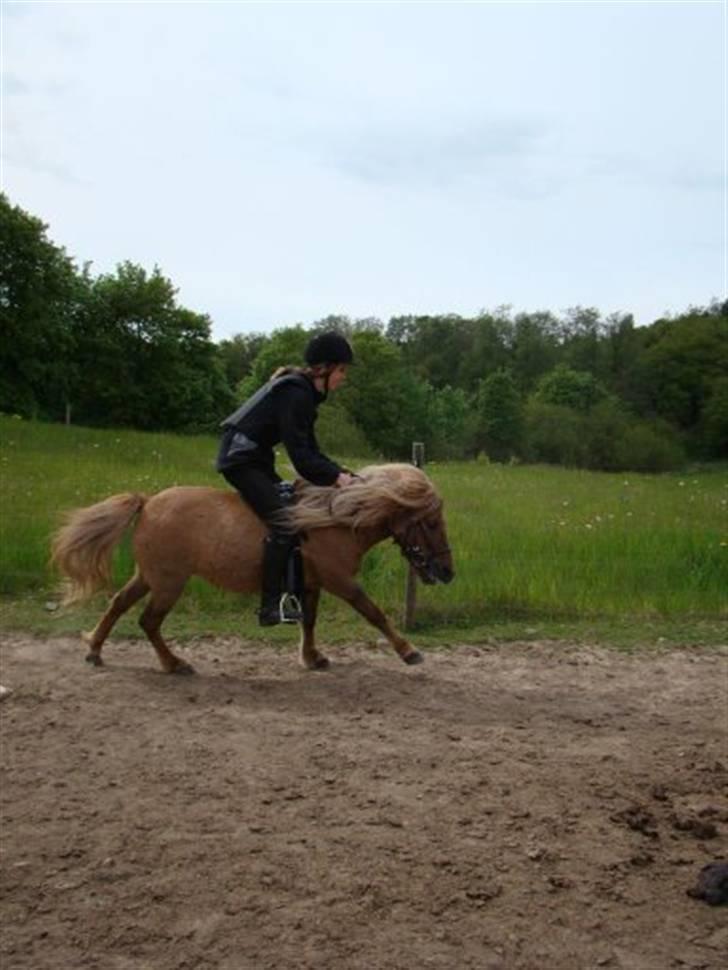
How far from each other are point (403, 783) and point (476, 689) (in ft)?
5.84

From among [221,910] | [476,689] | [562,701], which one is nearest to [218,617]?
[476,689]

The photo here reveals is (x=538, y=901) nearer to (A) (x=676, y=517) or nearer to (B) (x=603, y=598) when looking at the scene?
(B) (x=603, y=598)

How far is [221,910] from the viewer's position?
324 centimetres

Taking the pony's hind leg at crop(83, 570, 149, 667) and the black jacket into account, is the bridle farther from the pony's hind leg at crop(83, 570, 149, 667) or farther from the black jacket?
the pony's hind leg at crop(83, 570, 149, 667)

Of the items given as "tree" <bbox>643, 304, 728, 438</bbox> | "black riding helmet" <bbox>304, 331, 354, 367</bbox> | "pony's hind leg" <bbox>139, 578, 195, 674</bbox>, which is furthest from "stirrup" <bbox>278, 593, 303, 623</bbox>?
"tree" <bbox>643, 304, 728, 438</bbox>

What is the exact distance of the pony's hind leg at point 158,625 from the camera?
6.24 meters

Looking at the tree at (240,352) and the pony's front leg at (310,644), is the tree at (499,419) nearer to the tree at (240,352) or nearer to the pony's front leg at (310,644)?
the tree at (240,352)

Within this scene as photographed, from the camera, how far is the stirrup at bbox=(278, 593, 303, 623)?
6.09 m

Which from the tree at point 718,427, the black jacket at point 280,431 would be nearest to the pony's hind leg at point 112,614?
the black jacket at point 280,431

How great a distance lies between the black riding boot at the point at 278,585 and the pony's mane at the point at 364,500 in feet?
0.53

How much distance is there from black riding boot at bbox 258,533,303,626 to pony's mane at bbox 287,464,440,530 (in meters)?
0.16

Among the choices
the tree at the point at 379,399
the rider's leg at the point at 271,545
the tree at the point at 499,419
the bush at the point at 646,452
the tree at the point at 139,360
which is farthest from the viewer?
the tree at the point at 499,419

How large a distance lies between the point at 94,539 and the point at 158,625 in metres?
0.73

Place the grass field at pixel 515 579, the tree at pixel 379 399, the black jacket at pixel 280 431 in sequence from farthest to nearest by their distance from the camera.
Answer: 1. the tree at pixel 379 399
2. the grass field at pixel 515 579
3. the black jacket at pixel 280 431
